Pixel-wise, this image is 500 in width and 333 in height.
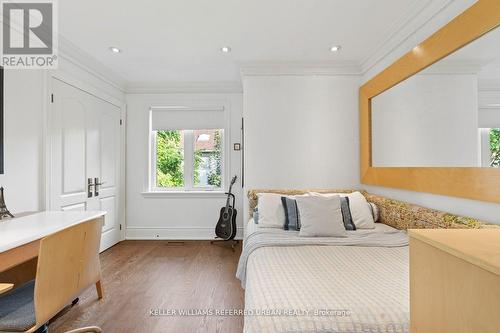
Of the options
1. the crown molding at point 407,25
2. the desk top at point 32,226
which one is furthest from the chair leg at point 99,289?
the crown molding at point 407,25

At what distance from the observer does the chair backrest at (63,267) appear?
4.51 ft

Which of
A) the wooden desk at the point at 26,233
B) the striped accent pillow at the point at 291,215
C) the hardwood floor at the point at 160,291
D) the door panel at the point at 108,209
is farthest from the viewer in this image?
the door panel at the point at 108,209

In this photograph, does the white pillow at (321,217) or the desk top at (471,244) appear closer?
the desk top at (471,244)

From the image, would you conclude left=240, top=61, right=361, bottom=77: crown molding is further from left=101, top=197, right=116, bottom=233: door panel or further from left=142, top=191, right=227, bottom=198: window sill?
left=101, top=197, right=116, bottom=233: door panel

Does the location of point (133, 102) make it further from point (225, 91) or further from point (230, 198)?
point (230, 198)

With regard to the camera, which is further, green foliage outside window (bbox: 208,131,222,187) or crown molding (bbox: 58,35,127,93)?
green foliage outside window (bbox: 208,131,222,187)

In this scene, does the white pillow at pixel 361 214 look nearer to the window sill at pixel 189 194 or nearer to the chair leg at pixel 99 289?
the window sill at pixel 189 194

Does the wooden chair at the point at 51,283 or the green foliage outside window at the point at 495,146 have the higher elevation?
the green foliage outside window at the point at 495,146

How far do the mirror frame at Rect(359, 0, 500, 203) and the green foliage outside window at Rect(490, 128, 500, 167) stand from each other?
0.15 ft

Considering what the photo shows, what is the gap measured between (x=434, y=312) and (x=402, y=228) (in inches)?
72.9

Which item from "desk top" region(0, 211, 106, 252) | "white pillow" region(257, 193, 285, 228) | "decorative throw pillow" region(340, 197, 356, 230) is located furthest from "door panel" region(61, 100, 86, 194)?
"decorative throw pillow" region(340, 197, 356, 230)

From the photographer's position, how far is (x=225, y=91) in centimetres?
415

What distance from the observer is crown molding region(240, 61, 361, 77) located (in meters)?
3.28

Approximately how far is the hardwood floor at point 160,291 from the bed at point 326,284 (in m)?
0.48
